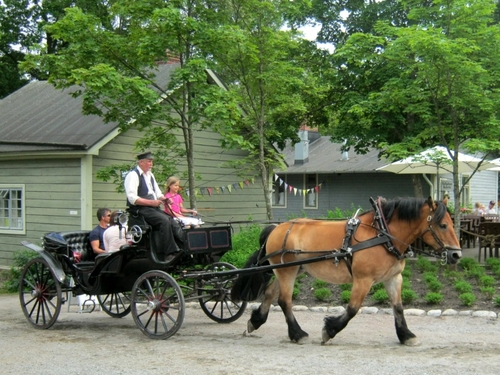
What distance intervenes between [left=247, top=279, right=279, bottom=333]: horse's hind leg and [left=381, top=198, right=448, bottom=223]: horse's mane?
1719mm

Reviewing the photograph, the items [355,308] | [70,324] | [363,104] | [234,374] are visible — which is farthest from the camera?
[363,104]

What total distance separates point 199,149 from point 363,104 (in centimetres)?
449

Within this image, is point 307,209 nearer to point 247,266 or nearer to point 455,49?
point 455,49

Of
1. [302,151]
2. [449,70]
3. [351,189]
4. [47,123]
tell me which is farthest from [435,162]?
[302,151]

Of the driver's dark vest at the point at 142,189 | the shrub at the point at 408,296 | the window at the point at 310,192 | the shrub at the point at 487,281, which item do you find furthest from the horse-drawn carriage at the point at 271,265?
the window at the point at 310,192

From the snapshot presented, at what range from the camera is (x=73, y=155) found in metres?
15.6

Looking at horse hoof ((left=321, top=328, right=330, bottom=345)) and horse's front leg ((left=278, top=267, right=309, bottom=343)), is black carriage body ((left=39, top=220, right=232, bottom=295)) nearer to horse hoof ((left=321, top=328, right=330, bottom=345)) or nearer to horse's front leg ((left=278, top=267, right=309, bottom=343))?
horse's front leg ((left=278, top=267, right=309, bottom=343))

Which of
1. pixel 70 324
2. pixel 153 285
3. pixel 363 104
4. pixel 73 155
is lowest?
pixel 70 324

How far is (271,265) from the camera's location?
27.6 ft

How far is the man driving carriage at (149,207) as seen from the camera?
866 centimetres

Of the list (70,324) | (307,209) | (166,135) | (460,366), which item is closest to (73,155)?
(166,135)

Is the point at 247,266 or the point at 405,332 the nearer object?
the point at 405,332

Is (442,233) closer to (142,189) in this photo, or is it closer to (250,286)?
(250,286)

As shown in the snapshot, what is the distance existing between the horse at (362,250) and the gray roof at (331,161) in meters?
20.5
